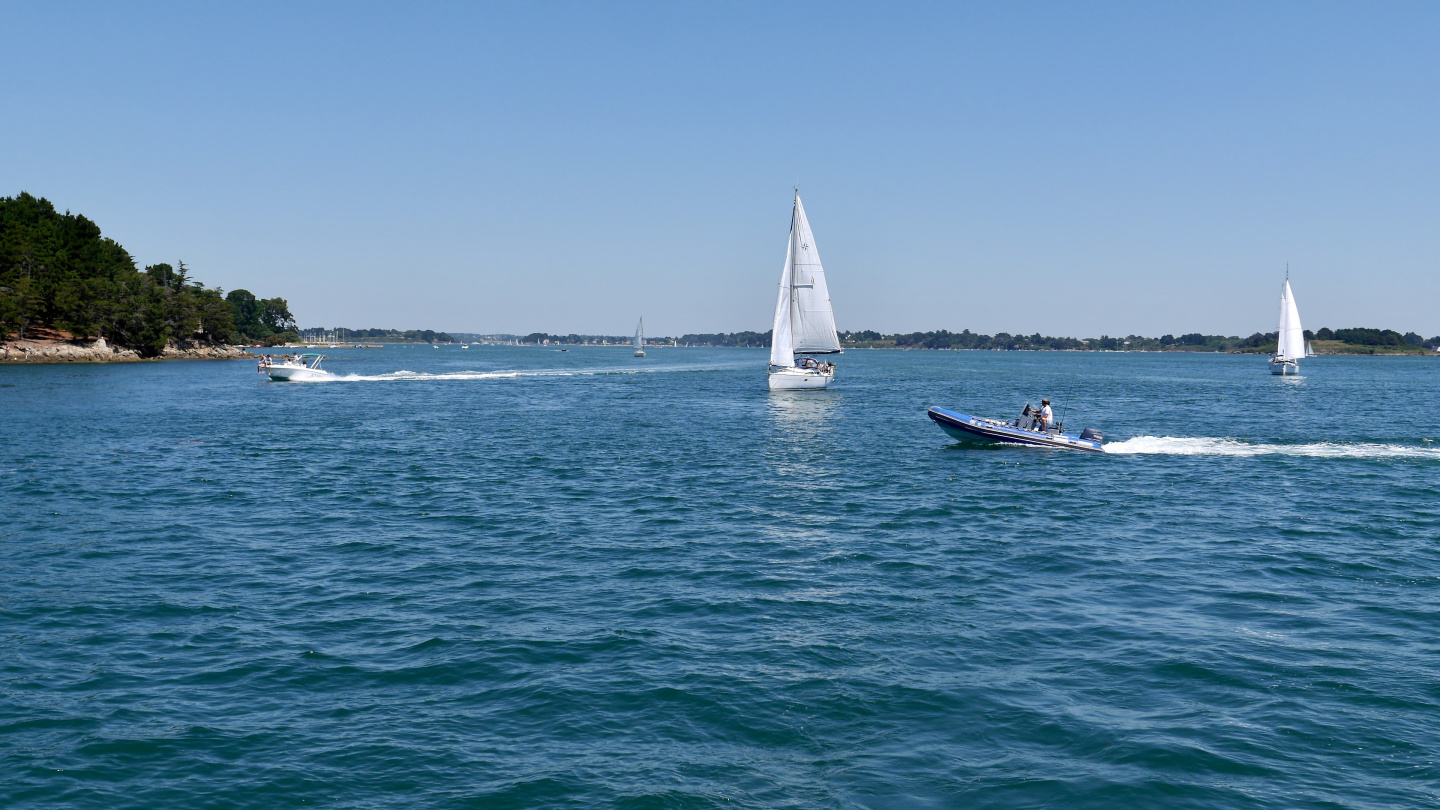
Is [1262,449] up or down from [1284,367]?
down

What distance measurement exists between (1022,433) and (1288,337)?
A: 134m

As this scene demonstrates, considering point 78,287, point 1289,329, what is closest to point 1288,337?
point 1289,329

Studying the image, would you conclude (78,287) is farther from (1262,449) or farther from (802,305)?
(1262,449)

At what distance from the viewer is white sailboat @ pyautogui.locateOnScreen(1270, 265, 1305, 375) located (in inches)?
5910

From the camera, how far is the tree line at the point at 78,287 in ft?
470

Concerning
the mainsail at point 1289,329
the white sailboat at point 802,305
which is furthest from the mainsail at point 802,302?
the mainsail at point 1289,329

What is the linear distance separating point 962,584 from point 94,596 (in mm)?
20939

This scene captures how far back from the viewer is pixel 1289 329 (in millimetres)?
154125

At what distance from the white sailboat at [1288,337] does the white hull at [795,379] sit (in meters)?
100.0

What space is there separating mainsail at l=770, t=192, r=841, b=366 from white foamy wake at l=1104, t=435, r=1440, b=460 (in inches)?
1513

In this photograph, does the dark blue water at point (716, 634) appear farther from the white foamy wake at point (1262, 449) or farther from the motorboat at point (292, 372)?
the motorboat at point (292, 372)

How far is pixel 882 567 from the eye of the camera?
25.0 meters

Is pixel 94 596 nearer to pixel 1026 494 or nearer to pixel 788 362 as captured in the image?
pixel 1026 494

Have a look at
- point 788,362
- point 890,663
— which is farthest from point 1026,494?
point 788,362
